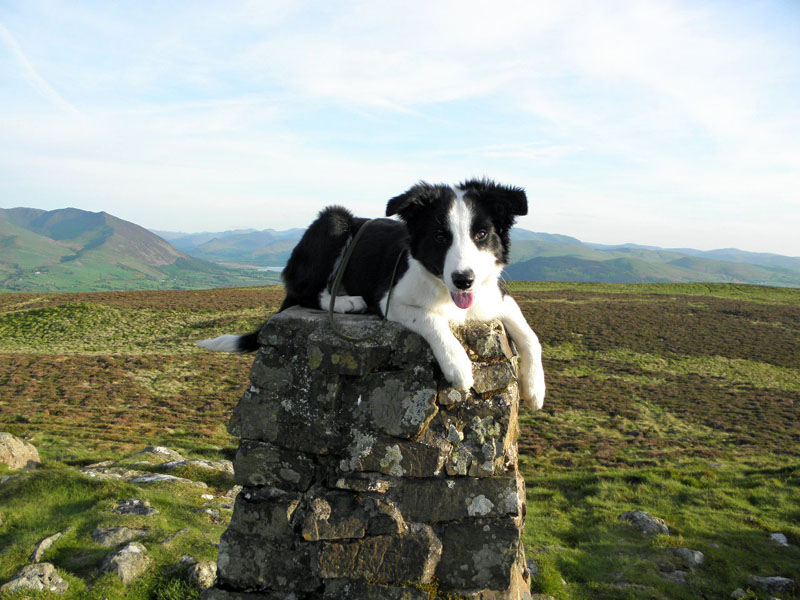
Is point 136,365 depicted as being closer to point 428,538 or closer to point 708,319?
point 428,538

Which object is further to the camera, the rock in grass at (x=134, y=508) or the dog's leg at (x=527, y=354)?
the rock in grass at (x=134, y=508)

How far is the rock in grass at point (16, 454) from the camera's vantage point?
11.3 m

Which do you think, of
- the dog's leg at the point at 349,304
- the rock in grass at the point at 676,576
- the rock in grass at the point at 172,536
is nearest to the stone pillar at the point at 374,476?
the dog's leg at the point at 349,304

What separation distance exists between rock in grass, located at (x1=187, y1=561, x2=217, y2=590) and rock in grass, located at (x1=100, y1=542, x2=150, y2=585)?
0.63 m

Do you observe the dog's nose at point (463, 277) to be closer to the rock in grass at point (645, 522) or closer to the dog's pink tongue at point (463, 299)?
the dog's pink tongue at point (463, 299)

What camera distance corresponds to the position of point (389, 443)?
4.25 metres

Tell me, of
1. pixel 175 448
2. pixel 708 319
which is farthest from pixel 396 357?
pixel 708 319

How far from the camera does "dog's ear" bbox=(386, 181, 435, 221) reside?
4.17 metres

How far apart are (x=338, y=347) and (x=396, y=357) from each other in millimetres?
505

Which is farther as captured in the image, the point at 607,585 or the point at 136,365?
the point at 136,365

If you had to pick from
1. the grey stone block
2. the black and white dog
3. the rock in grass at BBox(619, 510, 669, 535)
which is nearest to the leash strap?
the black and white dog

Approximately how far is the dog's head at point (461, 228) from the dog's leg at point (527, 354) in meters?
0.56

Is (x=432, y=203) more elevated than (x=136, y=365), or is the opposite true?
(x=432, y=203)

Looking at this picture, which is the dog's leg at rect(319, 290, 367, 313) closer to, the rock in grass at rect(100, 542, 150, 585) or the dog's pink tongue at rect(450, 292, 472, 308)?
the dog's pink tongue at rect(450, 292, 472, 308)
